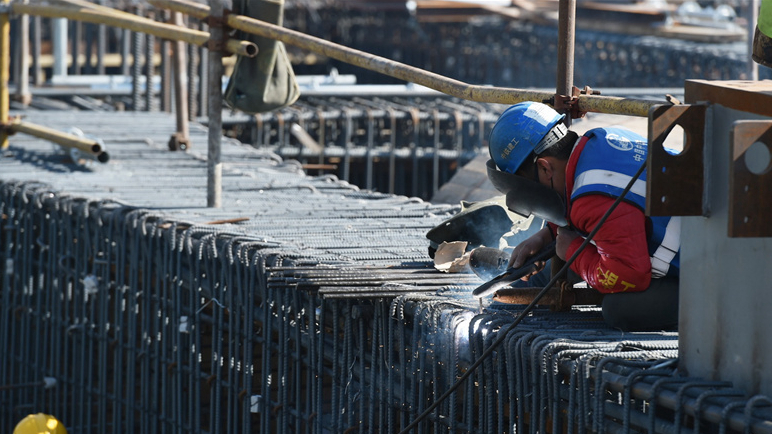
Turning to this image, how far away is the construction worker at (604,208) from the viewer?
15.6 feet

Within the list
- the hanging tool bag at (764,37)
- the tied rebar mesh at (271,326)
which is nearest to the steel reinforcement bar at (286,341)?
the tied rebar mesh at (271,326)

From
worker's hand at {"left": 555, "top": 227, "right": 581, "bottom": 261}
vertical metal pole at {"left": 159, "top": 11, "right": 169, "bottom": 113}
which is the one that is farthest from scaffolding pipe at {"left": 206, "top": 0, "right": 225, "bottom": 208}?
vertical metal pole at {"left": 159, "top": 11, "right": 169, "bottom": 113}

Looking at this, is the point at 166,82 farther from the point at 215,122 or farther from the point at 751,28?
the point at 751,28

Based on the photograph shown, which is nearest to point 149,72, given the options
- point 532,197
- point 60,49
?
point 60,49

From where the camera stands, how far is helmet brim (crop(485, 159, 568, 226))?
5.11 meters

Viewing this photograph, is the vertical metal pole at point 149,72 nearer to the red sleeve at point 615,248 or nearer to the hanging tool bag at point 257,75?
the hanging tool bag at point 257,75

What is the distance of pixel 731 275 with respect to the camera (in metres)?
3.89

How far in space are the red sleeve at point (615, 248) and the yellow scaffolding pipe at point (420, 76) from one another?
0.44m

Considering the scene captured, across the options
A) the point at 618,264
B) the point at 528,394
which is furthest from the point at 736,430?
the point at 618,264

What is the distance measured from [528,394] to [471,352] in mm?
368

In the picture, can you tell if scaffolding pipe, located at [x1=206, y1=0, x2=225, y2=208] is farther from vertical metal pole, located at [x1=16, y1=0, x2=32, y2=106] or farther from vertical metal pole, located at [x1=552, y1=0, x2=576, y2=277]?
vertical metal pole, located at [x1=16, y1=0, x2=32, y2=106]

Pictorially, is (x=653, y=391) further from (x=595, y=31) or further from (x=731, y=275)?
(x=595, y=31)

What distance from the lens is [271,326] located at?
6129mm

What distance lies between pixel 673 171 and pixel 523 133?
126 cm
